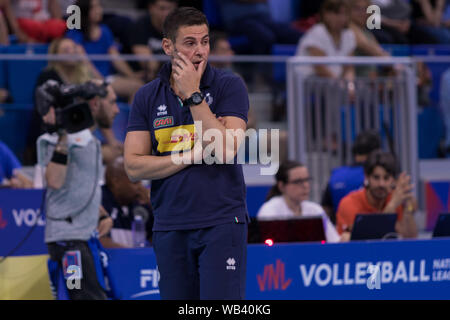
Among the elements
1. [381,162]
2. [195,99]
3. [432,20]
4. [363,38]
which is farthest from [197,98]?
[432,20]

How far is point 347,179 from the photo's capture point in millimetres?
7438

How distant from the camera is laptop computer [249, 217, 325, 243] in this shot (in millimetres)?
5531

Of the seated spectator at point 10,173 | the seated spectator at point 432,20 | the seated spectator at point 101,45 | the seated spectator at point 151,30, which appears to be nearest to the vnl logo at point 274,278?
the seated spectator at point 10,173

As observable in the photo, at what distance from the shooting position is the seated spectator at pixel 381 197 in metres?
6.59

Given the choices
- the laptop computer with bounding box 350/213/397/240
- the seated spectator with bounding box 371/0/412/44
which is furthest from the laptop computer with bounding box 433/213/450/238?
the seated spectator with bounding box 371/0/412/44

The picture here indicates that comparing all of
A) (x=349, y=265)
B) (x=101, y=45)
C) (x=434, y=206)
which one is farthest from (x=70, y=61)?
(x=434, y=206)

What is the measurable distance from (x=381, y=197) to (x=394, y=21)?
13.9 feet

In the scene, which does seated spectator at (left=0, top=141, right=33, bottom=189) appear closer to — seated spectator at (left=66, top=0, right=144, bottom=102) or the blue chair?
the blue chair

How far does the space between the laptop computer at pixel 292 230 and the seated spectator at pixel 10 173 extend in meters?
2.39

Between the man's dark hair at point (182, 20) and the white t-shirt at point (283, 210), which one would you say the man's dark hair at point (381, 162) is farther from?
the man's dark hair at point (182, 20)

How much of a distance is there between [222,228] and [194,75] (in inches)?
25.4

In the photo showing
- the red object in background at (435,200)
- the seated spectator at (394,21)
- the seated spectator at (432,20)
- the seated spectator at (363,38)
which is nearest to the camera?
the seated spectator at (363,38)

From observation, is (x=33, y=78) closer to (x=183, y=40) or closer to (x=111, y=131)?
(x=111, y=131)

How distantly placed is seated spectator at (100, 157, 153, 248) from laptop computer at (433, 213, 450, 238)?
2.17 meters
